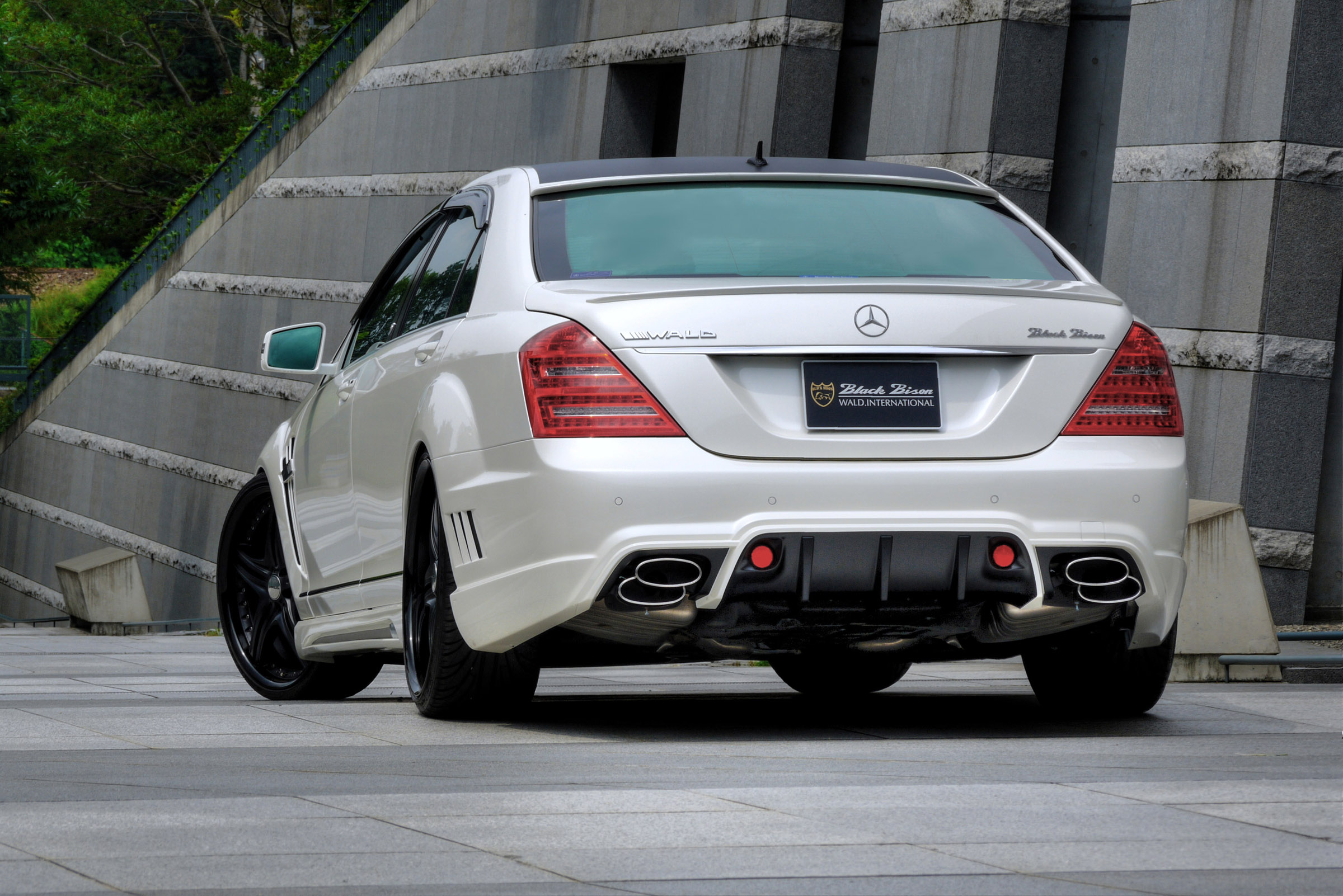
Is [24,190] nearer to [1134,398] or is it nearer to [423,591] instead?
[423,591]

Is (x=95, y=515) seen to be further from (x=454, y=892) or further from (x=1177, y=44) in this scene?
(x=454, y=892)

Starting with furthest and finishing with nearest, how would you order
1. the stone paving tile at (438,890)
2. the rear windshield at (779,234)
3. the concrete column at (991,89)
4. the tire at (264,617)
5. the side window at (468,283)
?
the concrete column at (991,89), the tire at (264,617), the side window at (468,283), the rear windshield at (779,234), the stone paving tile at (438,890)

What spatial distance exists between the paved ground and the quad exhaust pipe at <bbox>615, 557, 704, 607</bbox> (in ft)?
1.34

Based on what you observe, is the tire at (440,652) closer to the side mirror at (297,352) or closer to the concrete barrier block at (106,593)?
the side mirror at (297,352)

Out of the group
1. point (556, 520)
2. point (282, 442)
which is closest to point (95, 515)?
point (282, 442)

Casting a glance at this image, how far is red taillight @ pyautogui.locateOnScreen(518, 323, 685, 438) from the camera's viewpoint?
519cm

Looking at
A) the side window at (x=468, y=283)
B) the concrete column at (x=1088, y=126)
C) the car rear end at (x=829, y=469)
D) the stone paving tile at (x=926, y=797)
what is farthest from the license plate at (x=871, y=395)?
the concrete column at (x=1088, y=126)

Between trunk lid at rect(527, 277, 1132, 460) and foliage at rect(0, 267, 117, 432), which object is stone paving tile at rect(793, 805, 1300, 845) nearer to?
trunk lid at rect(527, 277, 1132, 460)

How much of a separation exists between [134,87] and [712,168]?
48.0 metres

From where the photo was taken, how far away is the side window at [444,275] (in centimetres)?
634

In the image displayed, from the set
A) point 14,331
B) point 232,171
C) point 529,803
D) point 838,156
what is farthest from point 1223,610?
point 14,331

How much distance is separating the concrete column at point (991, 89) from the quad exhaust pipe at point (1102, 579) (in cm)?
983

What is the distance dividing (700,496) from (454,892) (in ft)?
6.48

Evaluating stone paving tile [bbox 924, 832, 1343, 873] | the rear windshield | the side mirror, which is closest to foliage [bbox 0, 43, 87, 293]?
the side mirror
